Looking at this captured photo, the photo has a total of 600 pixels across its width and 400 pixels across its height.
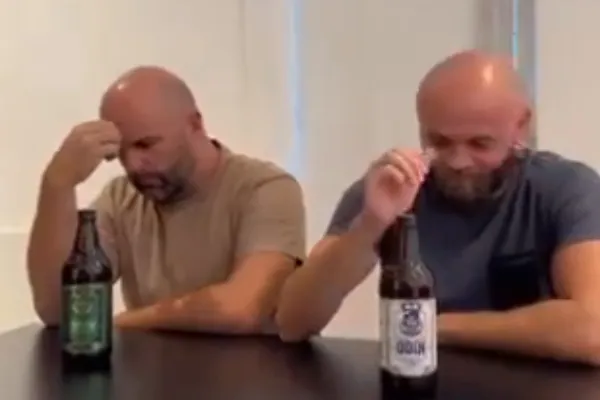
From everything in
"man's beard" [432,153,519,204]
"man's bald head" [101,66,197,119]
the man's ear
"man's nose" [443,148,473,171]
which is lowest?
"man's beard" [432,153,519,204]

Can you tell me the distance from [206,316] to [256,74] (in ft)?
4.15

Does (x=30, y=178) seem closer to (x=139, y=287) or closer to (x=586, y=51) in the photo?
(x=139, y=287)

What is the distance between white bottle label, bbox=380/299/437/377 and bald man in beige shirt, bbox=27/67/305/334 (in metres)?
Answer: 0.54

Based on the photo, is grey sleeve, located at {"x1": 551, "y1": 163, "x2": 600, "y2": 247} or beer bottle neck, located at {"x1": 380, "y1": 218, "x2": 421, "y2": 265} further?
grey sleeve, located at {"x1": 551, "y1": 163, "x2": 600, "y2": 247}

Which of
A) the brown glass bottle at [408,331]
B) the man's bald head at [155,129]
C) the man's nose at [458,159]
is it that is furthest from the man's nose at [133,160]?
the brown glass bottle at [408,331]

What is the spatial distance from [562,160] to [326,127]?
1.12 m

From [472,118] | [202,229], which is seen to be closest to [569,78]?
[472,118]

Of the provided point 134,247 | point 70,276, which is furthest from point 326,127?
point 70,276

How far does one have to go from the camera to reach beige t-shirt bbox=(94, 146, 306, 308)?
1814 millimetres

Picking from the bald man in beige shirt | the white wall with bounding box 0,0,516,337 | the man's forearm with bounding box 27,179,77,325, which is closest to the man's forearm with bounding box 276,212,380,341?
the bald man in beige shirt

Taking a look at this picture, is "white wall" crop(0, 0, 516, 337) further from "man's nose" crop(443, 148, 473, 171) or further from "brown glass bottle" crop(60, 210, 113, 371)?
"brown glass bottle" crop(60, 210, 113, 371)

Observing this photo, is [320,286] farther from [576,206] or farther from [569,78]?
[569,78]

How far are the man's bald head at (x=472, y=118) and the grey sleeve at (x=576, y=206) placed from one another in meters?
0.10

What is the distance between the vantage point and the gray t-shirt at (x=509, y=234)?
152cm
